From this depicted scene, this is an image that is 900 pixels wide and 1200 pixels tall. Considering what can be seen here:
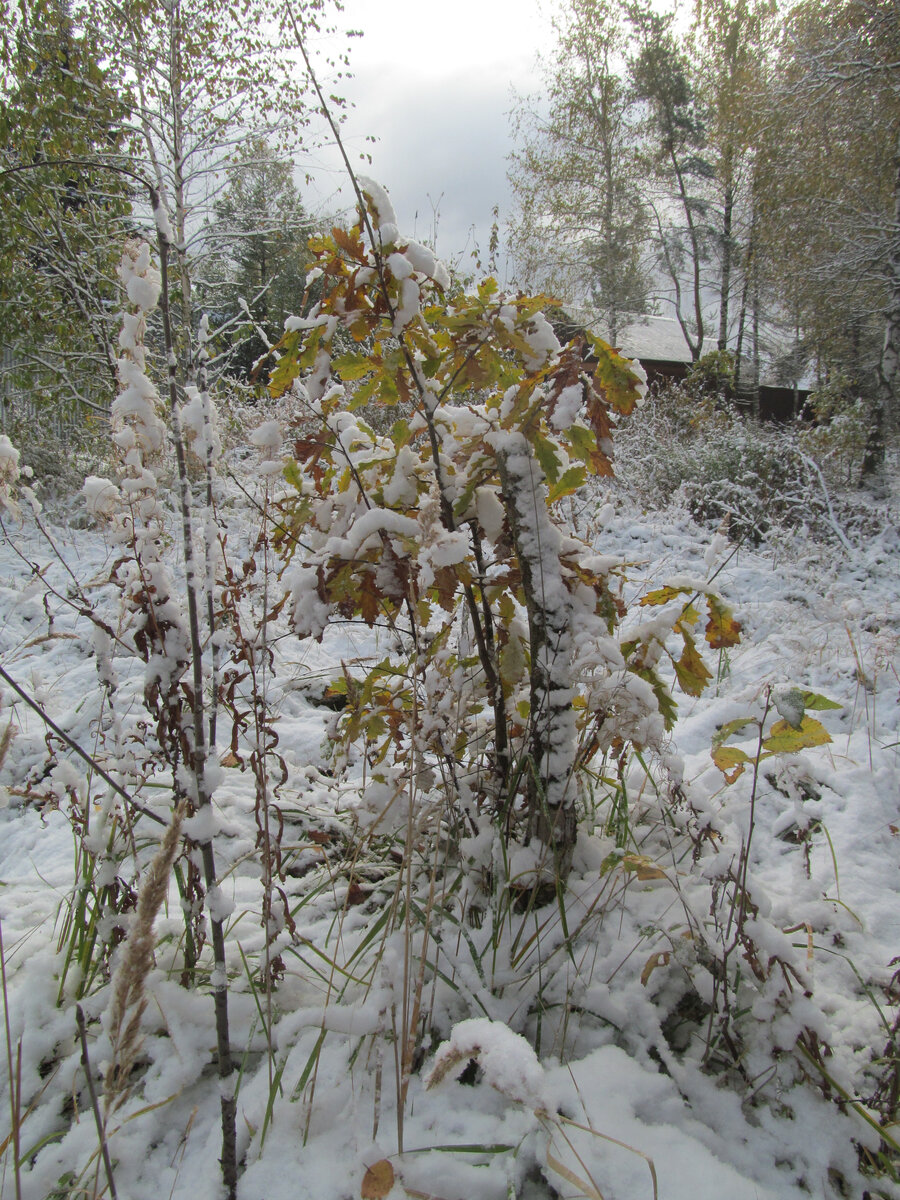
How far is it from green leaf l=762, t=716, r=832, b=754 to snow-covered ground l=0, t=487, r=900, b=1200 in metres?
0.08

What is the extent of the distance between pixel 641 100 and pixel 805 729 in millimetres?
21777

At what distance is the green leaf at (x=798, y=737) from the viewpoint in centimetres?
113

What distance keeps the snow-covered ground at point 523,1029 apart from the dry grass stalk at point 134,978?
1.03ft

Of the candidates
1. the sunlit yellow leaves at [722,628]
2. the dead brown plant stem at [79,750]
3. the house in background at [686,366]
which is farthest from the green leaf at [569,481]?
the house in background at [686,366]

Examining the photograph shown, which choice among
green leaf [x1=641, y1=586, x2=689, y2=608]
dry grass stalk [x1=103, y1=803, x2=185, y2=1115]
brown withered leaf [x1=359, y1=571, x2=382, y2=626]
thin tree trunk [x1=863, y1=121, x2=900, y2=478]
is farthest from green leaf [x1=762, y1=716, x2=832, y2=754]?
thin tree trunk [x1=863, y1=121, x2=900, y2=478]

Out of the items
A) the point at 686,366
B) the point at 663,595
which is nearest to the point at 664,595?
the point at 663,595

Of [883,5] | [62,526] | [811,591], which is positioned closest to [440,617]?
[811,591]

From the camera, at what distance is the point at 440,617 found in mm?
4016

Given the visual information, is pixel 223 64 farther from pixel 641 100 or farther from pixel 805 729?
pixel 641 100

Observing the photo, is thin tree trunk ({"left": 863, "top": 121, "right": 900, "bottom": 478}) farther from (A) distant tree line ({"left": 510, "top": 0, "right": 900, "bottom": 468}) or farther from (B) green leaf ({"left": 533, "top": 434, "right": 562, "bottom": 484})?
(B) green leaf ({"left": 533, "top": 434, "right": 562, "bottom": 484})

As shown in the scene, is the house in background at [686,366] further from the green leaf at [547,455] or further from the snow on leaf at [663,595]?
the green leaf at [547,455]

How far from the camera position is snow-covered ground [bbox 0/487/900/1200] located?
3.09ft

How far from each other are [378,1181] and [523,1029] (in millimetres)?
366

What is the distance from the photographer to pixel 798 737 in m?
1.14
